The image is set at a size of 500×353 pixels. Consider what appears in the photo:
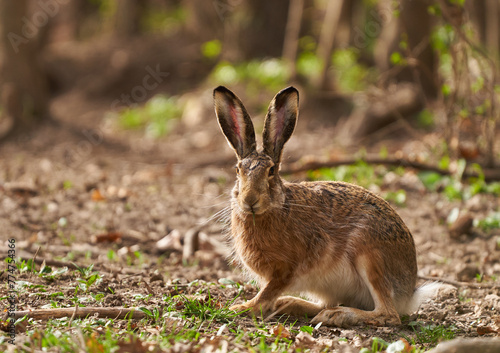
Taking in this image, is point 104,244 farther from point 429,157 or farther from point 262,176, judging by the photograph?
point 429,157

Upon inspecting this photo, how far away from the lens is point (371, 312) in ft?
14.8

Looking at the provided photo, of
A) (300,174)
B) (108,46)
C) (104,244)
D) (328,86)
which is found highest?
(108,46)

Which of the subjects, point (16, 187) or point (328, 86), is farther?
point (328, 86)

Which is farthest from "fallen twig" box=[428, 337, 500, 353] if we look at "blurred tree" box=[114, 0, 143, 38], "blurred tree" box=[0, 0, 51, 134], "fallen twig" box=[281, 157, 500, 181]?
"blurred tree" box=[114, 0, 143, 38]

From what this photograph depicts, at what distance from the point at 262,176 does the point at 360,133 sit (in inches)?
271

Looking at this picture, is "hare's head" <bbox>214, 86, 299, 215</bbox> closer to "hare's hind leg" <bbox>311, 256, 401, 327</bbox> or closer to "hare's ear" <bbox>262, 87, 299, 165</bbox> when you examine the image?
"hare's ear" <bbox>262, 87, 299, 165</bbox>

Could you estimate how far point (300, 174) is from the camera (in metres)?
8.66

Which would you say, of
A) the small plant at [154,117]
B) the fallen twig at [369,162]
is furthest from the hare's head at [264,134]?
the small plant at [154,117]

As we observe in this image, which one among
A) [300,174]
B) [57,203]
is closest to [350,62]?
[300,174]

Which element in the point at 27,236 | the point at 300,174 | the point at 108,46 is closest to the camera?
the point at 27,236

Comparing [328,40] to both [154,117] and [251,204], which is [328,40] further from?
[251,204]

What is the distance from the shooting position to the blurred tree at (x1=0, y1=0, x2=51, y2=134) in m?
11.8

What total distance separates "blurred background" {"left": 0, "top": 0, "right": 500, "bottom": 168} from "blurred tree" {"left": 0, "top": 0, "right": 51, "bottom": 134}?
0.02 metres

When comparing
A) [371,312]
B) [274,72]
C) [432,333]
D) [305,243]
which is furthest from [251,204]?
[274,72]
